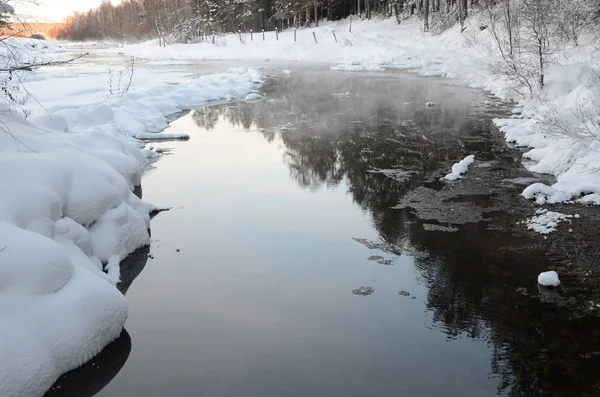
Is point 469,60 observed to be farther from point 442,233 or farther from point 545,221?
point 442,233

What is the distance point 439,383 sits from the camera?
5039mm

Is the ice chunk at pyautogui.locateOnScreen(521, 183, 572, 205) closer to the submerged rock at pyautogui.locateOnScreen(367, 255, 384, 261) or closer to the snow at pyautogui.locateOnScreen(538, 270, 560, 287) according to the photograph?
the snow at pyautogui.locateOnScreen(538, 270, 560, 287)

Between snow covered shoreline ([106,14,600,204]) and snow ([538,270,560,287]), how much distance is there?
3196mm

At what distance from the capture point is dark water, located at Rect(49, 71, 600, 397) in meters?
5.20

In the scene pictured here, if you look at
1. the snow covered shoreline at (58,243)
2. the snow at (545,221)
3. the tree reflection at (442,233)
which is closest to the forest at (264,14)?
the tree reflection at (442,233)

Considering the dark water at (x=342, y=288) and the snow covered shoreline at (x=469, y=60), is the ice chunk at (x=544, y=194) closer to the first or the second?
the snow covered shoreline at (x=469, y=60)

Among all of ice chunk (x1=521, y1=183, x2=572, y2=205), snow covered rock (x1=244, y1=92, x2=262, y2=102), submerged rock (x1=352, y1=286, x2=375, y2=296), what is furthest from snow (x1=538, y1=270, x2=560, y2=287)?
snow covered rock (x1=244, y1=92, x2=262, y2=102)

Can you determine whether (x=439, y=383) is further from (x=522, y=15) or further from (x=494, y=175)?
(x=522, y=15)

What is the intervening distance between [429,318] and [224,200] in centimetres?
530

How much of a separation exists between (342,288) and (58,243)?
3545 millimetres

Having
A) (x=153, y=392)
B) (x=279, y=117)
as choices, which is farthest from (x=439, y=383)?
(x=279, y=117)

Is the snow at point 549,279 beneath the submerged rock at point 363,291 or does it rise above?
above

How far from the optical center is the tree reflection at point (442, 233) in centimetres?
536

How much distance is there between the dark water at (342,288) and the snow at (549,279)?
19cm
